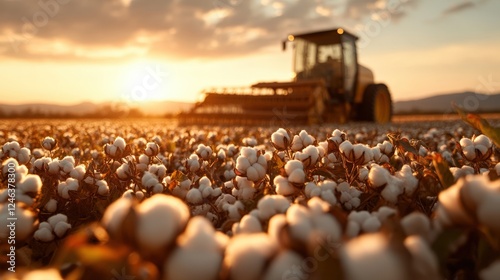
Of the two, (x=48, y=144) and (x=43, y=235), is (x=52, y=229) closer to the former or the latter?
(x=43, y=235)

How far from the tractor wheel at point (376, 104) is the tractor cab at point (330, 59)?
27.6 inches

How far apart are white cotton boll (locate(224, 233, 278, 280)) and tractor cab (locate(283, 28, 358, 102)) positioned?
17.0m

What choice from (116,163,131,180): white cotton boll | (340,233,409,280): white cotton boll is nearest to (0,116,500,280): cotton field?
(340,233,409,280): white cotton boll

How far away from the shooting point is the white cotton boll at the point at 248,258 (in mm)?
794

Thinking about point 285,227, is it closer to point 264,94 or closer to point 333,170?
point 333,170

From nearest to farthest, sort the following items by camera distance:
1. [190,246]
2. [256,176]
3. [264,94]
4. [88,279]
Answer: [190,246] → [88,279] → [256,176] → [264,94]

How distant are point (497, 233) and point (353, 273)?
425 millimetres

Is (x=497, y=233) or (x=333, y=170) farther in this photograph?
(x=333, y=170)

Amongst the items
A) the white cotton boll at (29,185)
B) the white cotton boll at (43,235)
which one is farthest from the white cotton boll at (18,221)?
the white cotton boll at (43,235)

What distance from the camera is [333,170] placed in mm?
2344

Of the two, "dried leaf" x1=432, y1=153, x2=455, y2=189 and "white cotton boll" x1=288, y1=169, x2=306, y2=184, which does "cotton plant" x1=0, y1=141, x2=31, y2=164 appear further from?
"dried leaf" x1=432, y1=153, x2=455, y2=189

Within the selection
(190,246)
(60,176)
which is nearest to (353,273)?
(190,246)

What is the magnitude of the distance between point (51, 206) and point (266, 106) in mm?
14740

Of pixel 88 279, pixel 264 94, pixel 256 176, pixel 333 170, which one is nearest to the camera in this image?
pixel 88 279
